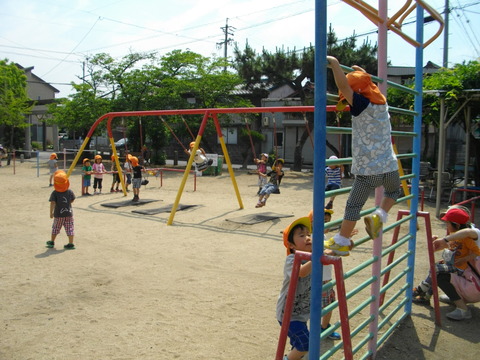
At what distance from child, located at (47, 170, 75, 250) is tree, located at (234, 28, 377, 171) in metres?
13.7

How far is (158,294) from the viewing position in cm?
475

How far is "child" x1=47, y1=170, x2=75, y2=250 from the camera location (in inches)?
257

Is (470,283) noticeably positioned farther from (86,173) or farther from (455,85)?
(86,173)

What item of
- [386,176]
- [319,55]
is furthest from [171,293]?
[319,55]

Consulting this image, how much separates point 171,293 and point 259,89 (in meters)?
19.6

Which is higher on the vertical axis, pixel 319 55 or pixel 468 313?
pixel 319 55

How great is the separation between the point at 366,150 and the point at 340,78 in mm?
502

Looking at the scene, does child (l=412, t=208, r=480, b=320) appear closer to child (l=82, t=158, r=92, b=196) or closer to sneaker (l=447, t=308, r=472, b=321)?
sneaker (l=447, t=308, r=472, b=321)

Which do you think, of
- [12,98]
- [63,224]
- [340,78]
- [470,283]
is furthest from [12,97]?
[340,78]

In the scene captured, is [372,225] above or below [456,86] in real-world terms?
below

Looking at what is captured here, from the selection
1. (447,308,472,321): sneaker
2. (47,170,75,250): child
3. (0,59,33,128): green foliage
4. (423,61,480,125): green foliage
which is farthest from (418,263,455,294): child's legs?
(0,59,33,128): green foliage

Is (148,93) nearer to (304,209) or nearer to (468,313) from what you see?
(304,209)

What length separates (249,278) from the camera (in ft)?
17.6

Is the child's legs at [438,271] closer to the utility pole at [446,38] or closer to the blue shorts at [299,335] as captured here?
the blue shorts at [299,335]
